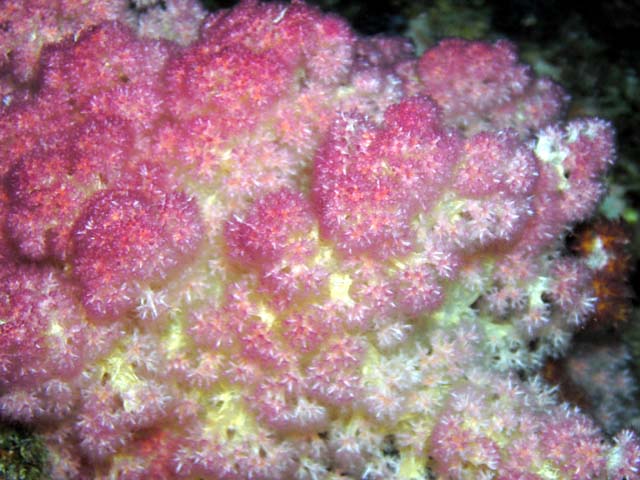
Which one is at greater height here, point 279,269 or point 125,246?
point 125,246

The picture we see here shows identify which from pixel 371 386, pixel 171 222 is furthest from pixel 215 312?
pixel 371 386

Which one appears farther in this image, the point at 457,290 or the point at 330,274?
the point at 457,290

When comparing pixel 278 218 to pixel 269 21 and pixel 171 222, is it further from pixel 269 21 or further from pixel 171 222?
pixel 269 21

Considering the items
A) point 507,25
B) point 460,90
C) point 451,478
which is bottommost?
point 451,478

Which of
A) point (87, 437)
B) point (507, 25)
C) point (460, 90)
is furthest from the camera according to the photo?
point (507, 25)

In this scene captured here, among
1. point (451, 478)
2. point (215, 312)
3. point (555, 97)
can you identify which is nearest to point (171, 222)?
point (215, 312)

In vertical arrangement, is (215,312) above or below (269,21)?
below

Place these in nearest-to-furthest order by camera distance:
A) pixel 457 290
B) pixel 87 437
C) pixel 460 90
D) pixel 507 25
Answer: pixel 87 437
pixel 457 290
pixel 460 90
pixel 507 25
